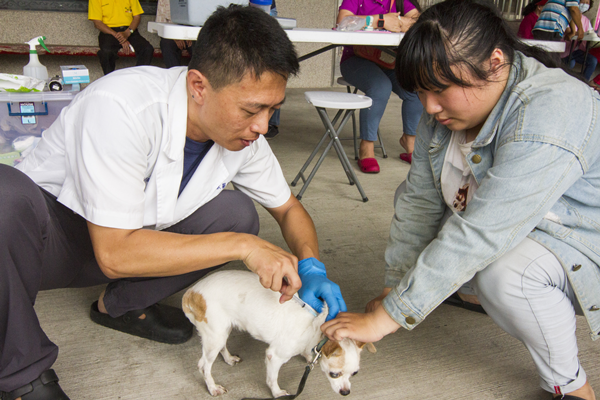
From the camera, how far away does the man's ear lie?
1.14 m

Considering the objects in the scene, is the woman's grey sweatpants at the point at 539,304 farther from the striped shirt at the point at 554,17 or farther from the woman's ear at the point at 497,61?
the striped shirt at the point at 554,17

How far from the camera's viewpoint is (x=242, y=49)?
3.50ft

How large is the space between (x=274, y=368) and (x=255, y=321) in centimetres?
16

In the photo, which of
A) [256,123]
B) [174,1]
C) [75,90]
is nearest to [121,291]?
[256,123]

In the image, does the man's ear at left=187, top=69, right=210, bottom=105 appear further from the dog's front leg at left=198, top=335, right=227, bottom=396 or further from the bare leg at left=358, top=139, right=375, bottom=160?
the bare leg at left=358, top=139, right=375, bottom=160

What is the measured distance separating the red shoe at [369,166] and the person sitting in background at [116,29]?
3.03 meters

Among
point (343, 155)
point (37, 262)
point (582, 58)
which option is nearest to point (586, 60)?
point (582, 58)

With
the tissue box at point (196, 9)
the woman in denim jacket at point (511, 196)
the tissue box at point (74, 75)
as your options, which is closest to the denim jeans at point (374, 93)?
the tissue box at point (196, 9)

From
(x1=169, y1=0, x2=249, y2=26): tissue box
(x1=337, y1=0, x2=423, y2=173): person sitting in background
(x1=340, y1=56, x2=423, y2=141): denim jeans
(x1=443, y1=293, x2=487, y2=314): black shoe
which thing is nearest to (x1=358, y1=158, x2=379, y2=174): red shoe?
(x1=337, y1=0, x2=423, y2=173): person sitting in background

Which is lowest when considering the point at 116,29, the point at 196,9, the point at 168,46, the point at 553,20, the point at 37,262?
the point at 37,262

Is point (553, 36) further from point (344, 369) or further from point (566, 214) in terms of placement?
point (344, 369)

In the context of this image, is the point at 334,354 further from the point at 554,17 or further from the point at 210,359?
the point at 554,17

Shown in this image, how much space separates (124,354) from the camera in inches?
58.3

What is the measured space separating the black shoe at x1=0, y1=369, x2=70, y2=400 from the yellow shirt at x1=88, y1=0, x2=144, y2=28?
4.62 metres
